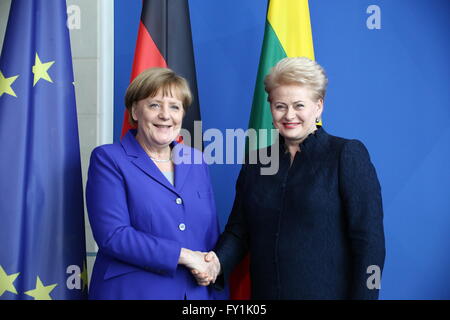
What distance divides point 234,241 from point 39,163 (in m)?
0.82

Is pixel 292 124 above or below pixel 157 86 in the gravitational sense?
below

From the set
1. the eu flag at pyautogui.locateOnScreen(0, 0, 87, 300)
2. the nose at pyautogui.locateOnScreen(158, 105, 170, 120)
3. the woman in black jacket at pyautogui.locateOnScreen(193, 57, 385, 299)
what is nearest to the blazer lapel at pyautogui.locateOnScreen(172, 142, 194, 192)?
the nose at pyautogui.locateOnScreen(158, 105, 170, 120)

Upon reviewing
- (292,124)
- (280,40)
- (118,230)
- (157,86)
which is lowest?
(118,230)

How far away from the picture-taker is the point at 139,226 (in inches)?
59.4

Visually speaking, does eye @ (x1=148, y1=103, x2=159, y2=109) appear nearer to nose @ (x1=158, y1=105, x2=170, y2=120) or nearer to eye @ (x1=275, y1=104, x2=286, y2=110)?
nose @ (x1=158, y1=105, x2=170, y2=120)

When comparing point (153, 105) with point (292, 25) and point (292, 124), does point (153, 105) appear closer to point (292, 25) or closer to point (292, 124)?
point (292, 124)

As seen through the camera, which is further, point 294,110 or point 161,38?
point 161,38

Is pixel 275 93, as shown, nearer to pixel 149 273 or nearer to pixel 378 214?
pixel 378 214

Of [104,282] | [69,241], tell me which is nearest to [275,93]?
[104,282]

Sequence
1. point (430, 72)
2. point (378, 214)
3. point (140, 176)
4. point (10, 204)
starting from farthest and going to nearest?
point (430, 72)
point (10, 204)
point (140, 176)
point (378, 214)

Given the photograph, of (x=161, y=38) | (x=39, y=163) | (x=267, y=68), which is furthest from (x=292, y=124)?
(x=39, y=163)

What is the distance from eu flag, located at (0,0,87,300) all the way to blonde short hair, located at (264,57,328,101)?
881 mm

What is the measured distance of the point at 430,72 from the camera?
7.73 feet
